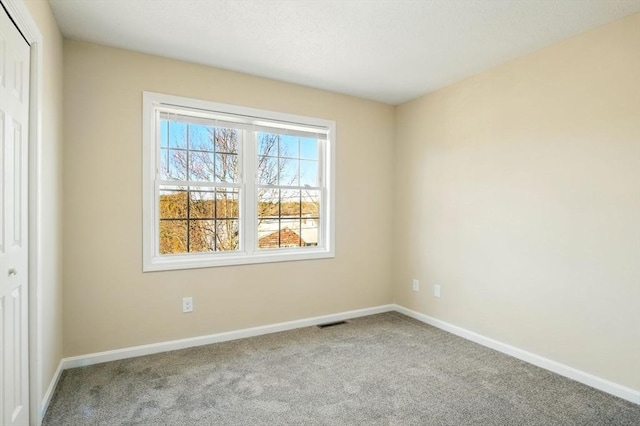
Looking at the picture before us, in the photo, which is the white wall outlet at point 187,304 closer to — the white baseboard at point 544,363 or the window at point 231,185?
the window at point 231,185

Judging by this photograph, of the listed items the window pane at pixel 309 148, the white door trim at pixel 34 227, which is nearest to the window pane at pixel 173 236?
the white door trim at pixel 34 227

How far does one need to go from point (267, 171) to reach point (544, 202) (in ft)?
8.04

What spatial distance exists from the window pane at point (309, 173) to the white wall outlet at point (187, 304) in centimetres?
159

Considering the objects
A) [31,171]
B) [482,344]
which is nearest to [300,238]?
[482,344]

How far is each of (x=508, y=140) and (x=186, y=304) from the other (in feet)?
10.2

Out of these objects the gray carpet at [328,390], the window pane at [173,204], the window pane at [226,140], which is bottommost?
the gray carpet at [328,390]

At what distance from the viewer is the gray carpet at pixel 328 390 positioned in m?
2.04

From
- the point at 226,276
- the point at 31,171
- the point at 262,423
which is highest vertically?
the point at 31,171

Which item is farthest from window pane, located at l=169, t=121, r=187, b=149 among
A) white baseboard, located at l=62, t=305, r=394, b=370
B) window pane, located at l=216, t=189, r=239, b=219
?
white baseboard, located at l=62, t=305, r=394, b=370

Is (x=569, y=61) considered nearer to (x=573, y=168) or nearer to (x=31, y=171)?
(x=573, y=168)

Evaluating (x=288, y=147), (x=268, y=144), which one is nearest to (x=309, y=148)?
(x=288, y=147)

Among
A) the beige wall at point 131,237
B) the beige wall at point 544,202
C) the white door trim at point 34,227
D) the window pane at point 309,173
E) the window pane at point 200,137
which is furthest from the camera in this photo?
the window pane at point 309,173

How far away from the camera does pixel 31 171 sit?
1861 mm

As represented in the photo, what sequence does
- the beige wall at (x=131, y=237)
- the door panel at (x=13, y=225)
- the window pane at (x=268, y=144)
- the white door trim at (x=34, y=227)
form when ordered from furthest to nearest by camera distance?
the window pane at (x=268, y=144)
the beige wall at (x=131, y=237)
the white door trim at (x=34, y=227)
the door panel at (x=13, y=225)
